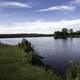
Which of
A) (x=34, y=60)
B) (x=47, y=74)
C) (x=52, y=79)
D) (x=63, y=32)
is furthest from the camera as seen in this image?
(x=63, y=32)

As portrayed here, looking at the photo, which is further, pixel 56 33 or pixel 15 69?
pixel 56 33

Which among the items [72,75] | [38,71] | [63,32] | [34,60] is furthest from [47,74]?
[63,32]

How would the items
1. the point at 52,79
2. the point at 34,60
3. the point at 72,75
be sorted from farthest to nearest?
1. the point at 34,60
2. the point at 52,79
3. the point at 72,75

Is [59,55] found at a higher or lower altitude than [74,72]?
lower

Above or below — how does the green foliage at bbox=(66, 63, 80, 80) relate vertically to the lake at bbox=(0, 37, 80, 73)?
above

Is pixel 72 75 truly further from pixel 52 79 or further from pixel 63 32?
pixel 63 32

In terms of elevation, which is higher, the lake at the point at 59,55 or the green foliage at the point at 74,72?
the green foliage at the point at 74,72

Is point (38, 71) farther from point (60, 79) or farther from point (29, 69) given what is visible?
point (60, 79)

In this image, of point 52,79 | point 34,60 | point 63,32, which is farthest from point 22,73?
point 63,32

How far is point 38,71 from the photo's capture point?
19.5m

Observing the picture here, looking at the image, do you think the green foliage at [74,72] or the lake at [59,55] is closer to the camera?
the green foliage at [74,72]

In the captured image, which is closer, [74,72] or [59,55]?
[74,72]

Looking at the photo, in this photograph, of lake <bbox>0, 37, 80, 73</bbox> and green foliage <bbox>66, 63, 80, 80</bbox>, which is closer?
green foliage <bbox>66, 63, 80, 80</bbox>

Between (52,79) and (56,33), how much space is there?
6654 inches
